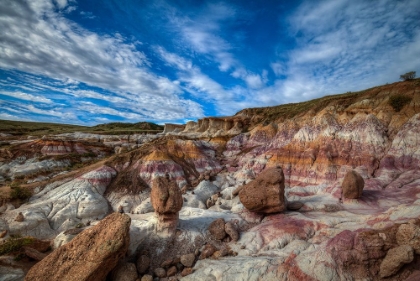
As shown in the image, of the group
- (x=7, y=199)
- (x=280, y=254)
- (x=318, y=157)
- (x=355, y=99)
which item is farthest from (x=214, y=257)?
(x=355, y=99)

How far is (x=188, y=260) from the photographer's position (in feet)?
45.0

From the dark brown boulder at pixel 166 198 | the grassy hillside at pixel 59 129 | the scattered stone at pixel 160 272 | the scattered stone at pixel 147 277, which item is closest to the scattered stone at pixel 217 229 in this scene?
the dark brown boulder at pixel 166 198

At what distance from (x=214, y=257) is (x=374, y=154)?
77.6ft

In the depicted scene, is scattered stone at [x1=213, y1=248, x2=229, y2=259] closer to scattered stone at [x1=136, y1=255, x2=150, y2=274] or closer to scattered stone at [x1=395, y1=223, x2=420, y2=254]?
scattered stone at [x1=136, y1=255, x2=150, y2=274]

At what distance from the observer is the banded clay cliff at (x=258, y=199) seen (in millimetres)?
11070

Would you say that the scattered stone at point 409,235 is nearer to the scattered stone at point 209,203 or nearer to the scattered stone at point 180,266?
the scattered stone at point 180,266

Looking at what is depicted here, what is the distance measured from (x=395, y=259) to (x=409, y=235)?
1.35 meters

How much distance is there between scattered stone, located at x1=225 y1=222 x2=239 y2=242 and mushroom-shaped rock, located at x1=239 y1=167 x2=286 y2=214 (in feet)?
8.59

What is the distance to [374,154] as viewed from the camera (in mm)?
25516

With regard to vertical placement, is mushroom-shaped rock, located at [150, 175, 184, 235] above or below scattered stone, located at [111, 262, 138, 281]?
above

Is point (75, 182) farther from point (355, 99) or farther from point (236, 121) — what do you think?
point (355, 99)

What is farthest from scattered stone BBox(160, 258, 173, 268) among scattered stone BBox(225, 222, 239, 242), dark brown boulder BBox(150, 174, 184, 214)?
scattered stone BBox(225, 222, 239, 242)

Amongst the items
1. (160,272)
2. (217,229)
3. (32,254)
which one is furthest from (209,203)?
(32,254)

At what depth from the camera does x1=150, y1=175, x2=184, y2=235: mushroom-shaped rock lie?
16094 mm
